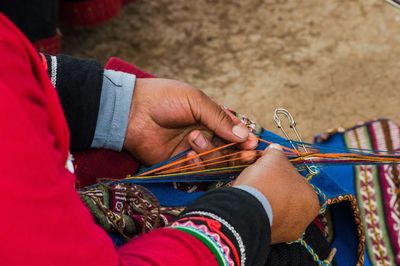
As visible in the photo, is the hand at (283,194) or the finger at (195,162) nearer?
the hand at (283,194)

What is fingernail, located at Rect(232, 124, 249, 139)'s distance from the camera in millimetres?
1162

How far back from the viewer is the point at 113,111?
115 cm

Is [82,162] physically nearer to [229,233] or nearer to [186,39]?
[229,233]

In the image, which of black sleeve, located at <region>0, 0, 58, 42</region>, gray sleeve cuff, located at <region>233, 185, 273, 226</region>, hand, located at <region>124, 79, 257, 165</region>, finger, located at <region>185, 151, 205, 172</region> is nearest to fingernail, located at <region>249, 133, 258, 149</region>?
hand, located at <region>124, 79, 257, 165</region>

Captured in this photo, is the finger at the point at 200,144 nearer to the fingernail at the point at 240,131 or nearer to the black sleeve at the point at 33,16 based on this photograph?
the fingernail at the point at 240,131

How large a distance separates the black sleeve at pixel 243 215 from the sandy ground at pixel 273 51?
3.63ft

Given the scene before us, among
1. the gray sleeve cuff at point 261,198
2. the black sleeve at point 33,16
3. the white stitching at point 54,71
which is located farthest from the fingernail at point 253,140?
the black sleeve at point 33,16

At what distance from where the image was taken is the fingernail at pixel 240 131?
1.16 meters

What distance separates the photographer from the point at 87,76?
1123 millimetres

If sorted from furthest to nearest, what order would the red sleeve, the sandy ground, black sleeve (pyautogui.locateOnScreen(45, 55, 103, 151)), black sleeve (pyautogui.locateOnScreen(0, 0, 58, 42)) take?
1. the sandy ground
2. black sleeve (pyautogui.locateOnScreen(0, 0, 58, 42))
3. black sleeve (pyautogui.locateOnScreen(45, 55, 103, 151))
4. the red sleeve

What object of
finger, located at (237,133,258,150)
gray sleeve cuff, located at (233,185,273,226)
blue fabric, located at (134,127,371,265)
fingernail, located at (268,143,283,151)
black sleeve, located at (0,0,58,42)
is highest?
fingernail, located at (268,143,283,151)

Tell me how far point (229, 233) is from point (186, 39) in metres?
1.59

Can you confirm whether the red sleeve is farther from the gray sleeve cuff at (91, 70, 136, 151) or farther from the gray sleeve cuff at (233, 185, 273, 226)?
the gray sleeve cuff at (91, 70, 136, 151)

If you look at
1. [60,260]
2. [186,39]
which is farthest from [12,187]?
[186,39]
